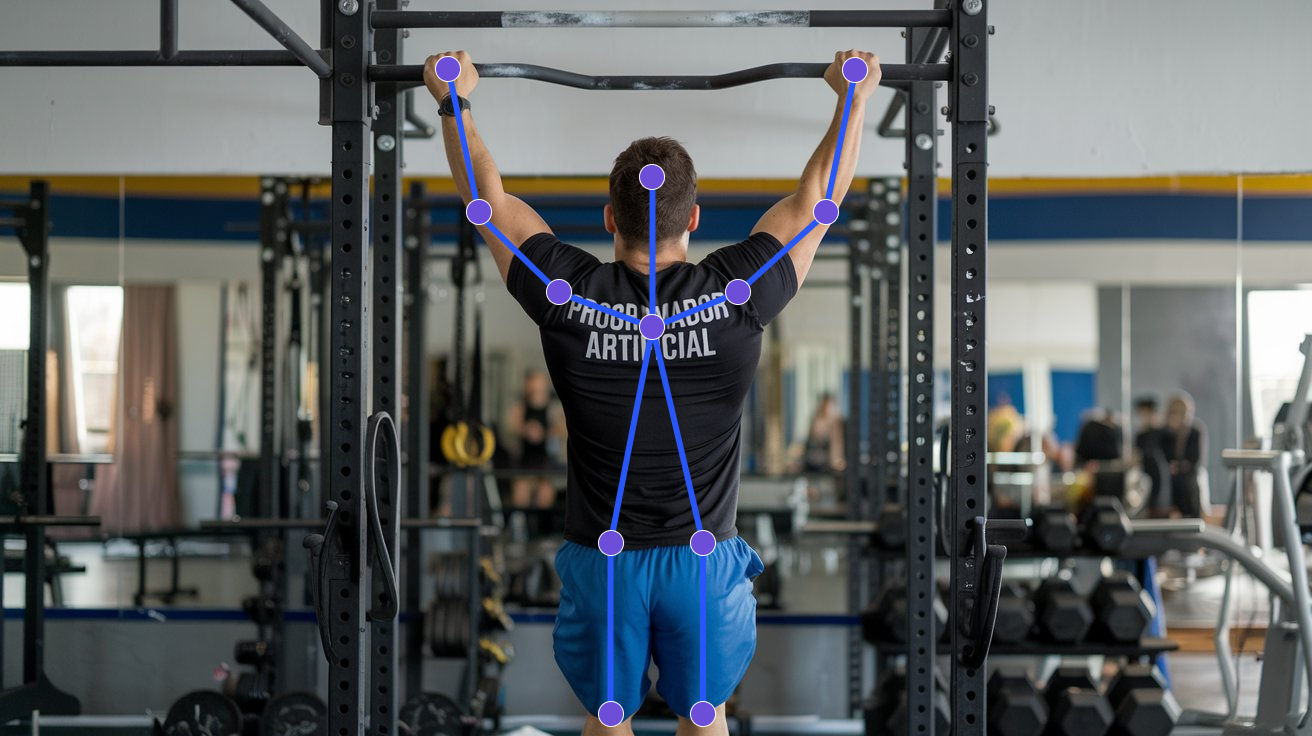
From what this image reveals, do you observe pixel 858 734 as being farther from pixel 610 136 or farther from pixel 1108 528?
pixel 610 136

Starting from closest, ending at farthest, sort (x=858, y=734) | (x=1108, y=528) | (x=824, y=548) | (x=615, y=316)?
(x=615, y=316)
(x=1108, y=528)
(x=858, y=734)
(x=824, y=548)

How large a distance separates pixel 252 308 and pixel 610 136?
10.4ft

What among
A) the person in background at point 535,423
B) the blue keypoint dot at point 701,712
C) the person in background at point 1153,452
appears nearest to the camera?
the blue keypoint dot at point 701,712

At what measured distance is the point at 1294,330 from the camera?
4.62m

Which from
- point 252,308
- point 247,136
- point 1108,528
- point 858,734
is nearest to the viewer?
point 247,136

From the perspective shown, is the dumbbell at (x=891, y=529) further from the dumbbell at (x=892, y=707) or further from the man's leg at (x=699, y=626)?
the man's leg at (x=699, y=626)

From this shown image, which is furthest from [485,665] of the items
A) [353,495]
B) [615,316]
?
[615,316]

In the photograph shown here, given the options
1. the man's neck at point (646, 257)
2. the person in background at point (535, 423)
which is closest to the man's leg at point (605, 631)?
the man's neck at point (646, 257)

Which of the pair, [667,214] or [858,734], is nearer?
[667,214]

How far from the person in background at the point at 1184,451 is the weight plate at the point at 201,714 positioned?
565 centimetres

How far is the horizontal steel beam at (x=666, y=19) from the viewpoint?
7.77ft

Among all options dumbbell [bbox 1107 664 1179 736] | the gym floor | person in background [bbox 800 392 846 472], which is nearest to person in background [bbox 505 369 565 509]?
person in background [bbox 800 392 846 472]

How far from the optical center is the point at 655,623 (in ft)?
7.11

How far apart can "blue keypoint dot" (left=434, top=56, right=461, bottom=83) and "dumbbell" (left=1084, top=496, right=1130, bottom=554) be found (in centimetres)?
328
